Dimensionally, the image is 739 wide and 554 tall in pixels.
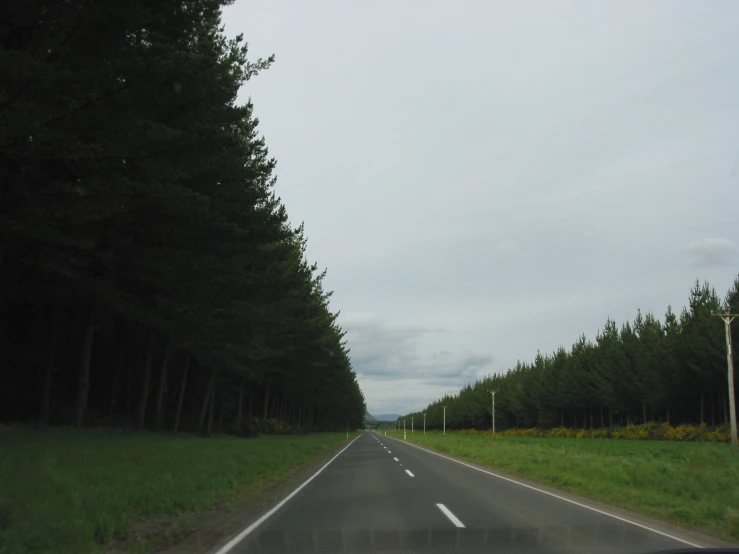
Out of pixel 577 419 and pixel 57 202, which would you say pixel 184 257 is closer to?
pixel 57 202

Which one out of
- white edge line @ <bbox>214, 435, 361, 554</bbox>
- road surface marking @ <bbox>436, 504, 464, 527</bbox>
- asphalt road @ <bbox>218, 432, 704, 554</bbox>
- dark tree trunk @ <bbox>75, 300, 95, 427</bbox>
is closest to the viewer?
white edge line @ <bbox>214, 435, 361, 554</bbox>

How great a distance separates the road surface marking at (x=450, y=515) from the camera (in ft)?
34.4

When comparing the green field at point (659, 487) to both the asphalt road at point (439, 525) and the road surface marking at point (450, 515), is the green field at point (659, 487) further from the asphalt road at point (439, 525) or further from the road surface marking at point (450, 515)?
the road surface marking at point (450, 515)

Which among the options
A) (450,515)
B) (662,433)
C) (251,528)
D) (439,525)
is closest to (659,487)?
(450,515)

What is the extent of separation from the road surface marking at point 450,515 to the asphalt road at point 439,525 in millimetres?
17

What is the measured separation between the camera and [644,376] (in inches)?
2854

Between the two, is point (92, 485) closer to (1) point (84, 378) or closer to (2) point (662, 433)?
(1) point (84, 378)

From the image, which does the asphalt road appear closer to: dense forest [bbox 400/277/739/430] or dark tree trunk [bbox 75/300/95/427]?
dark tree trunk [bbox 75/300/95/427]

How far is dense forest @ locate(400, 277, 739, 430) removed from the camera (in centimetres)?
6103

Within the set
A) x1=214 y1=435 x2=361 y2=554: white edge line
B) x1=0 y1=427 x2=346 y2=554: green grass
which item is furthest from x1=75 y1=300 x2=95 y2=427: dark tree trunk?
x1=214 y1=435 x2=361 y2=554: white edge line

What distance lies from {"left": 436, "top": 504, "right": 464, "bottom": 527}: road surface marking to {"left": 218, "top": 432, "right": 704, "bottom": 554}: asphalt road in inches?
0.7

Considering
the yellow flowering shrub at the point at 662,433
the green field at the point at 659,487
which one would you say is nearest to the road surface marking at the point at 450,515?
the green field at the point at 659,487

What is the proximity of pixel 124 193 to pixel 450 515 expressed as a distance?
33.2 ft

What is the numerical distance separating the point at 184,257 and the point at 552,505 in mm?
12480
